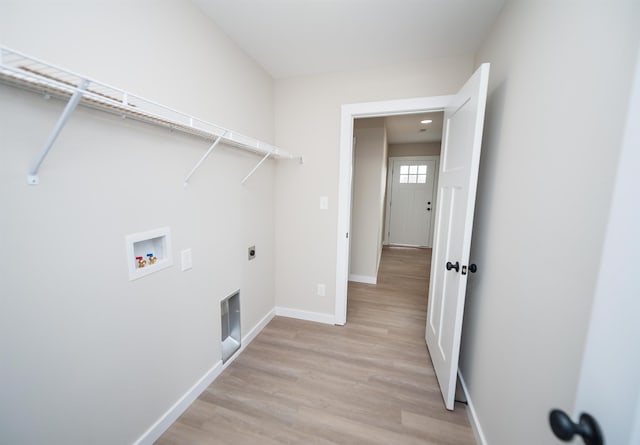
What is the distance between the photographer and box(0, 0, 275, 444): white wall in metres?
0.82

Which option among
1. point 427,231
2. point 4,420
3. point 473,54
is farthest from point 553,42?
point 427,231

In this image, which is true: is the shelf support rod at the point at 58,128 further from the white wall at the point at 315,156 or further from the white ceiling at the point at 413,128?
the white ceiling at the point at 413,128

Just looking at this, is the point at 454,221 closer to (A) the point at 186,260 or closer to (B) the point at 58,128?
(A) the point at 186,260

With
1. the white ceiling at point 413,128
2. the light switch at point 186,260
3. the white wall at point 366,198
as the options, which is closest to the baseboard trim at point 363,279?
the white wall at point 366,198

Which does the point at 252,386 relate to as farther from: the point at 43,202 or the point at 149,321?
the point at 43,202

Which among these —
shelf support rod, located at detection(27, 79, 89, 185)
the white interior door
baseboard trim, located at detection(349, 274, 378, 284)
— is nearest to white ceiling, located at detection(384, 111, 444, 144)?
the white interior door

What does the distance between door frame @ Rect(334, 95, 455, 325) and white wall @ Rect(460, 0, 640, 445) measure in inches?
23.1

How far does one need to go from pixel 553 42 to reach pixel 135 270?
205 cm

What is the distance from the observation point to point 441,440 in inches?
54.1

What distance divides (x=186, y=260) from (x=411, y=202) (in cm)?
557

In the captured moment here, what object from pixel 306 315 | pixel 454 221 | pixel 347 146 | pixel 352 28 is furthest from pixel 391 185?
pixel 352 28

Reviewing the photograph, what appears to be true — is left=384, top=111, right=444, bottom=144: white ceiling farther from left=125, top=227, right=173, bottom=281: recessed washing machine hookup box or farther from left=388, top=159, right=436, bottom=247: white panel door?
left=125, top=227, right=173, bottom=281: recessed washing machine hookup box

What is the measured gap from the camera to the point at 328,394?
168 cm

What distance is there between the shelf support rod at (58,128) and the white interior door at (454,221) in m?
1.69
